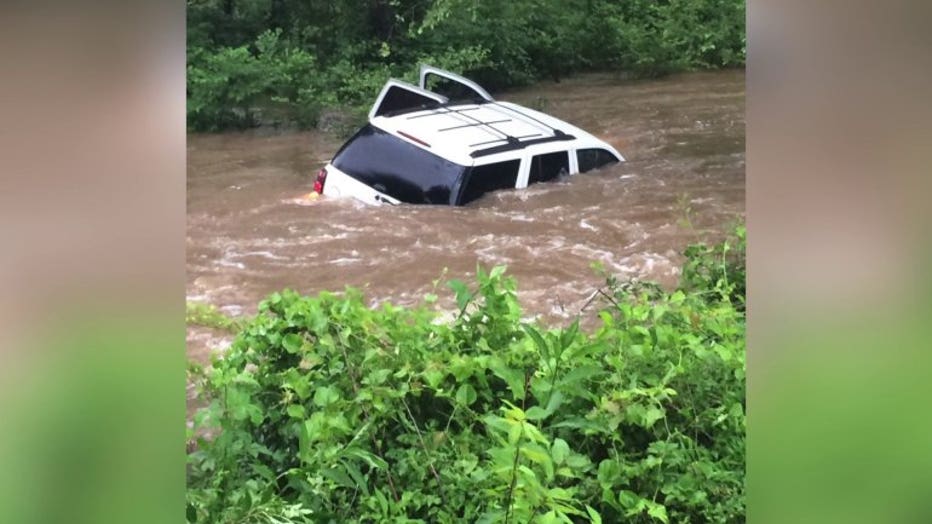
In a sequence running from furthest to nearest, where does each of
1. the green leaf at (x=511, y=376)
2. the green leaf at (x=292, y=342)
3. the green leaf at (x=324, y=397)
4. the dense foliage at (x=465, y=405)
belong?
the green leaf at (x=292, y=342) → the green leaf at (x=324, y=397) → the dense foliage at (x=465, y=405) → the green leaf at (x=511, y=376)

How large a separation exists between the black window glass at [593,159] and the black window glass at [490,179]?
20 cm

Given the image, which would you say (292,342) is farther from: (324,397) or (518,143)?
(518,143)

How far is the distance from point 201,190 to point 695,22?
5.72 feet

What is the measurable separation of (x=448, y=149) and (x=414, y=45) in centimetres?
37

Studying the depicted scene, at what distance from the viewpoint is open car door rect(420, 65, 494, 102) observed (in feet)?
10.3

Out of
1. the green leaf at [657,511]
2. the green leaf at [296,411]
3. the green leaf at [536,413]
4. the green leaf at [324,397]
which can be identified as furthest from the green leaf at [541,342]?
the green leaf at [296,411]

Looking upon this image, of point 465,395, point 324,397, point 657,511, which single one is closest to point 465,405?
point 465,395

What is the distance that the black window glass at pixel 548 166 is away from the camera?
309 centimetres

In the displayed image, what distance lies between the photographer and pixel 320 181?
10.4ft

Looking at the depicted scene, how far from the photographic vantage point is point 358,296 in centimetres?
308

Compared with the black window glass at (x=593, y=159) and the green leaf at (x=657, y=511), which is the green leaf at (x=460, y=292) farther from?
the green leaf at (x=657, y=511)
